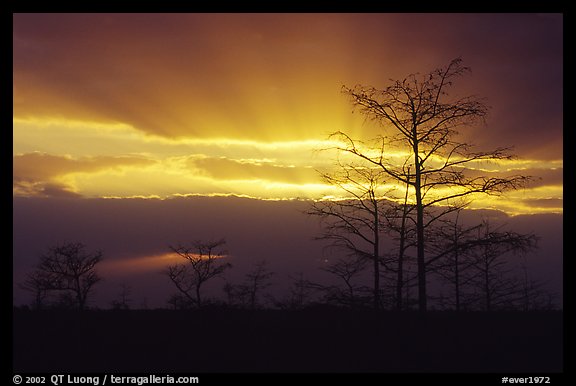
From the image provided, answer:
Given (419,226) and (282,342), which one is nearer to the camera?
(282,342)

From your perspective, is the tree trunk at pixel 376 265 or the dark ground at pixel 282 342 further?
the tree trunk at pixel 376 265

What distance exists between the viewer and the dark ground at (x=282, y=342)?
12.7m

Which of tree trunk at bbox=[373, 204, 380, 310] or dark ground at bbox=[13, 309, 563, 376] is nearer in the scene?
dark ground at bbox=[13, 309, 563, 376]

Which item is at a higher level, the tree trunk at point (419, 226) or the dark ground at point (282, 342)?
the tree trunk at point (419, 226)

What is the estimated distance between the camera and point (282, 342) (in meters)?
13.3

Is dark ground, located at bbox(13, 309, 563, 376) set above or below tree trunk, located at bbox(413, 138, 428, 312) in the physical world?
below

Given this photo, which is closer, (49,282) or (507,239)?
(507,239)

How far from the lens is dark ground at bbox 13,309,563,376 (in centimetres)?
1267

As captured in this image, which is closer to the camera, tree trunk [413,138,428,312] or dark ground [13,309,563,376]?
dark ground [13,309,563,376]

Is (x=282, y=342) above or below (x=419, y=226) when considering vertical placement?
below
